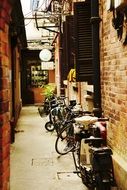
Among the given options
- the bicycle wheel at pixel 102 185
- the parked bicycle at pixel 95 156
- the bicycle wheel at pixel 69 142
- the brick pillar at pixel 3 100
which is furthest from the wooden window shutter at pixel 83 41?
the brick pillar at pixel 3 100

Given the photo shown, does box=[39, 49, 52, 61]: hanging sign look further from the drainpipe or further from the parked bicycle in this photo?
the parked bicycle

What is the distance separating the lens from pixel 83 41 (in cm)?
781

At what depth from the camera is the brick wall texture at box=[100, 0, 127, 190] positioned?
568 cm

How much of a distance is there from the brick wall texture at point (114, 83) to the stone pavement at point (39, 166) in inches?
43.5

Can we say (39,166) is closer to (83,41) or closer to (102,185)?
(83,41)

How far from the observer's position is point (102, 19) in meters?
7.17

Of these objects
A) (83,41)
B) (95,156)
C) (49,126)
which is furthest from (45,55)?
(95,156)

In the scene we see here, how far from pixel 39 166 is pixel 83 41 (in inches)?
108

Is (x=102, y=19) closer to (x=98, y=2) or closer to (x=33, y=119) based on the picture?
(x=98, y=2)

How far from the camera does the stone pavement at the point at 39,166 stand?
6938 mm

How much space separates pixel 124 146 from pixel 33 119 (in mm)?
12341

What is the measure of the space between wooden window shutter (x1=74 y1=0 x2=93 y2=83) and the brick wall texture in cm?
54

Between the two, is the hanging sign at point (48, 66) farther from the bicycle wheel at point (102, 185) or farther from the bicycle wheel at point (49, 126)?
the bicycle wheel at point (102, 185)

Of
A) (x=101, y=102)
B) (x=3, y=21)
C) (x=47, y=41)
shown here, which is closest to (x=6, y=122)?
(x=3, y=21)
